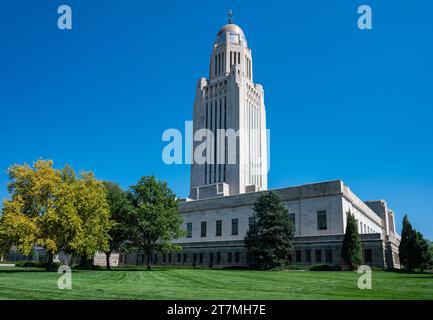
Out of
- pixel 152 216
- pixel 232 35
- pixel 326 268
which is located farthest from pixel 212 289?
pixel 232 35

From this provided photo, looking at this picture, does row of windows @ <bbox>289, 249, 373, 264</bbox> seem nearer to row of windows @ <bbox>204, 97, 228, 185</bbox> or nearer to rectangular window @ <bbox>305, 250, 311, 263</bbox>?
rectangular window @ <bbox>305, 250, 311, 263</bbox>

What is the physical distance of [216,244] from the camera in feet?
201

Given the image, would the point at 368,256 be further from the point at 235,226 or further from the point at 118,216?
the point at 118,216

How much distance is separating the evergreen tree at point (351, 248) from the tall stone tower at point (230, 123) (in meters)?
40.4

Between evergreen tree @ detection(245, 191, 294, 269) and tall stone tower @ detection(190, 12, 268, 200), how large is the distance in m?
35.8

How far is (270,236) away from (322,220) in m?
10.5

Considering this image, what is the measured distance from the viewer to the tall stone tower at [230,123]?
91.8 m

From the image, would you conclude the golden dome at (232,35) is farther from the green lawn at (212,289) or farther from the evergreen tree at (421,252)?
the green lawn at (212,289)

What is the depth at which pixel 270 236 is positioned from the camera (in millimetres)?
46188

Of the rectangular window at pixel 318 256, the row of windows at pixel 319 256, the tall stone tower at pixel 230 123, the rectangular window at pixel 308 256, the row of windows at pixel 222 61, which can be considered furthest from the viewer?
the row of windows at pixel 222 61

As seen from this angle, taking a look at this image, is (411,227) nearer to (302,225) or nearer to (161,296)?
(302,225)

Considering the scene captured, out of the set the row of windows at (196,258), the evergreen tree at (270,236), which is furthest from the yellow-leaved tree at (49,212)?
the row of windows at (196,258)

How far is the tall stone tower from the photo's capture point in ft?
301
